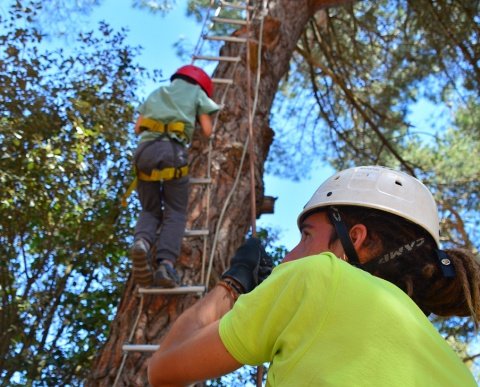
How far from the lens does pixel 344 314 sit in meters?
1.18

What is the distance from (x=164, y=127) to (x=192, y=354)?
8.25 ft

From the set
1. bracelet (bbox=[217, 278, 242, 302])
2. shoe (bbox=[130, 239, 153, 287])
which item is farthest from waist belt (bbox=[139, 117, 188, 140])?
bracelet (bbox=[217, 278, 242, 302])

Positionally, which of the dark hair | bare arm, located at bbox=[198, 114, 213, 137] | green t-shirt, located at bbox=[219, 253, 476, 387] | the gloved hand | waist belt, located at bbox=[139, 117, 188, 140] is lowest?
green t-shirt, located at bbox=[219, 253, 476, 387]

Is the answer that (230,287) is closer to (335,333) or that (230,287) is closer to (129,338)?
(335,333)

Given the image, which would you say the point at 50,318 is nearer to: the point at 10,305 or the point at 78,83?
the point at 10,305

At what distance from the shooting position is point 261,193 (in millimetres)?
4113

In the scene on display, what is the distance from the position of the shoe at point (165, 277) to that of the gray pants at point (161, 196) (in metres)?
0.19

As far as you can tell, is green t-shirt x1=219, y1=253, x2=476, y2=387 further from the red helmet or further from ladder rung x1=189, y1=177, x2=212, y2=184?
the red helmet

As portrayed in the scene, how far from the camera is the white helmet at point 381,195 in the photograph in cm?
172

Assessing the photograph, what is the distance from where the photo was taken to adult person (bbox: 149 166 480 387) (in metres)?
1.15

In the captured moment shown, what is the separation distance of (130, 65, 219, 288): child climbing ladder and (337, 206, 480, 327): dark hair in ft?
5.37

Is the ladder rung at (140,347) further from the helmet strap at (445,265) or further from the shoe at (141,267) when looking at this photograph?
the helmet strap at (445,265)

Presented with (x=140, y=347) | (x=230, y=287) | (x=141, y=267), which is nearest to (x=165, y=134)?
(x=141, y=267)

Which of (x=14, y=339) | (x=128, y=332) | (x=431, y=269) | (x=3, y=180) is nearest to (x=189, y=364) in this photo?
(x=431, y=269)
